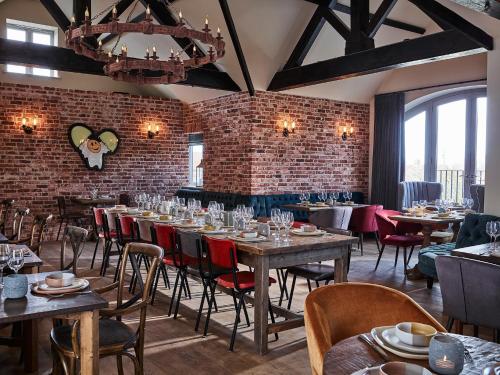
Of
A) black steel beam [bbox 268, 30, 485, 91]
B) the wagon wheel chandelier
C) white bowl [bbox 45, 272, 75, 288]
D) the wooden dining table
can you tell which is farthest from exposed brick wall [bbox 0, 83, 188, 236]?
the wooden dining table

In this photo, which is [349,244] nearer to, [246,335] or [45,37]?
[246,335]

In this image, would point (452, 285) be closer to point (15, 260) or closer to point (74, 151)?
point (15, 260)

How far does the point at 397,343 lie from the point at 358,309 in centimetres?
53

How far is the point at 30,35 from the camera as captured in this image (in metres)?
9.53

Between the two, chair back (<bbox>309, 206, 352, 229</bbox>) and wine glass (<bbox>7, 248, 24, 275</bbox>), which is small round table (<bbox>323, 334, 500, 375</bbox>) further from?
chair back (<bbox>309, 206, 352, 229</bbox>)

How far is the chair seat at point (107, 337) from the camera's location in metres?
2.60

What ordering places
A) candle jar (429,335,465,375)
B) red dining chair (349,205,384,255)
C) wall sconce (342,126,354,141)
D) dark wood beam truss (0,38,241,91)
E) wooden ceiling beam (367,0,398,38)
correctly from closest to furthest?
candle jar (429,335,465,375) < wooden ceiling beam (367,0,398,38) < dark wood beam truss (0,38,241,91) < red dining chair (349,205,384,255) < wall sconce (342,126,354,141)

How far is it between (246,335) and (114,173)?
667cm

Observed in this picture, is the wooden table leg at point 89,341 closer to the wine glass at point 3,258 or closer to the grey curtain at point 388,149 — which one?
the wine glass at point 3,258

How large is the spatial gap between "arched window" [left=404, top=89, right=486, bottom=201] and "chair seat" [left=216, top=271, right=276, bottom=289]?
6.54 meters

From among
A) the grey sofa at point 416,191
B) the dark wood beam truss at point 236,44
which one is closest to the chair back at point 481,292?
the dark wood beam truss at point 236,44

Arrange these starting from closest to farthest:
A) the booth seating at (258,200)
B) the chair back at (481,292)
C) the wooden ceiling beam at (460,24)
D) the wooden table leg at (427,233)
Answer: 1. the chair back at (481,292)
2. the wooden ceiling beam at (460,24)
3. the wooden table leg at (427,233)
4. the booth seating at (258,200)

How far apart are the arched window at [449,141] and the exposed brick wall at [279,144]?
3.30 feet

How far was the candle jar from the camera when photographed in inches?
56.4
